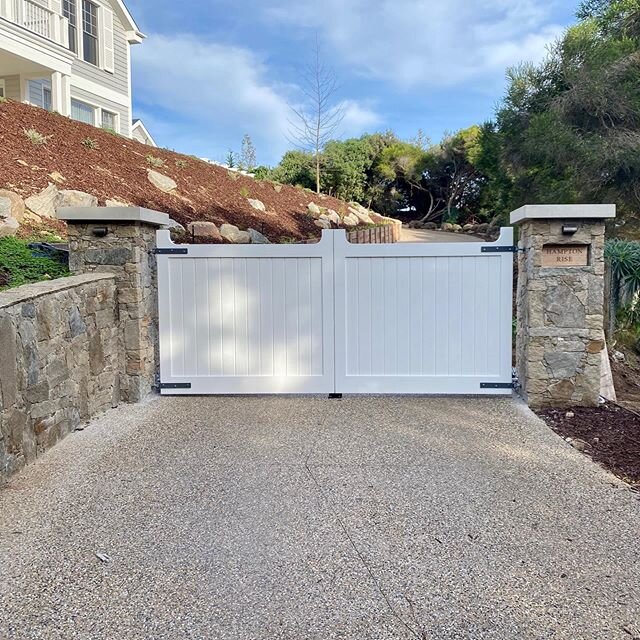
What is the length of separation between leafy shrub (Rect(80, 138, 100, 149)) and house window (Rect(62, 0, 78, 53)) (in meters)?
7.29

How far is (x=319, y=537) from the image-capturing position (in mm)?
2697

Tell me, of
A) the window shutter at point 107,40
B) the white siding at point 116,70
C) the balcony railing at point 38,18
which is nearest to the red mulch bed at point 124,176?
the balcony railing at point 38,18

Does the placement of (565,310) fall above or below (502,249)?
below

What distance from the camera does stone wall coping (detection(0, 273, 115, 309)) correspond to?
11.8ft

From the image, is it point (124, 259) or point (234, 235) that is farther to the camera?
point (234, 235)

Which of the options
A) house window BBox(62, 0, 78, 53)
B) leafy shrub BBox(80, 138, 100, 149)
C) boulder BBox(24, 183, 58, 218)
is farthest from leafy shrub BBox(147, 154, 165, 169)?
house window BBox(62, 0, 78, 53)

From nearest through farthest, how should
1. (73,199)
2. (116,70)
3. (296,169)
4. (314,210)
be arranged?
(73,199) → (314,210) → (116,70) → (296,169)

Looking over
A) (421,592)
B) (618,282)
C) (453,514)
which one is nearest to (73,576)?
(421,592)

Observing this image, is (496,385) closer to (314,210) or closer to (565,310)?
(565,310)

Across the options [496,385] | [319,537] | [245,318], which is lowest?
[319,537]

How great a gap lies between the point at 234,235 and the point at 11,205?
3168mm

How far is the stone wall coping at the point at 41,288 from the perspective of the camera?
3590 millimetres

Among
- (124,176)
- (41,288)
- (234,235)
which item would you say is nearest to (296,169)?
(124,176)

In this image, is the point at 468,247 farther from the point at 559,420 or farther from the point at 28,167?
the point at 28,167
